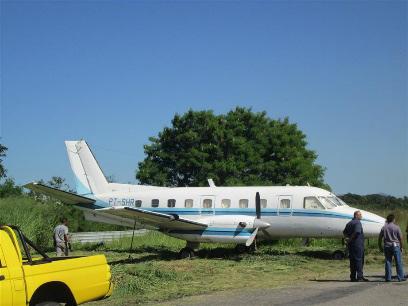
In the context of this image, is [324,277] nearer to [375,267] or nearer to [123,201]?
[375,267]

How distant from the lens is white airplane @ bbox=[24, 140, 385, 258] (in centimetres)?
2008

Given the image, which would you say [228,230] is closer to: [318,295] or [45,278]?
[318,295]

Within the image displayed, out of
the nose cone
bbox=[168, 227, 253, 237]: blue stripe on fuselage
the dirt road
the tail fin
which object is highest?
the tail fin

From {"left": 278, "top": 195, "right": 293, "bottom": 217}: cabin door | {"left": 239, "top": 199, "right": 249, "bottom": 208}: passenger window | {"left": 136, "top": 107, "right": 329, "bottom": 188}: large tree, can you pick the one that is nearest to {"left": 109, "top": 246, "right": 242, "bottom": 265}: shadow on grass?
{"left": 239, "top": 199, "right": 249, "bottom": 208}: passenger window

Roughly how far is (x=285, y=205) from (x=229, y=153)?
2692 centimetres

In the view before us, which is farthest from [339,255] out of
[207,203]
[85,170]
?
[85,170]

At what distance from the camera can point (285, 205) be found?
2086 centimetres

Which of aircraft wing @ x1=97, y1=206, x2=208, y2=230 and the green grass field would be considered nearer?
the green grass field

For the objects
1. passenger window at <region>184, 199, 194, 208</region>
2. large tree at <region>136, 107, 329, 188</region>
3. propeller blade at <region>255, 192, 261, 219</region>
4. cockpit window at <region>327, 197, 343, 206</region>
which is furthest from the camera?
large tree at <region>136, 107, 329, 188</region>

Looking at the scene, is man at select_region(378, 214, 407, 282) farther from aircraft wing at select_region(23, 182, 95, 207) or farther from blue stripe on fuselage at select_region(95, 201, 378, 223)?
aircraft wing at select_region(23, 182, 95, 207)

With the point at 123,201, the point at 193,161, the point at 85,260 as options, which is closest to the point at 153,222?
the point at 123,201

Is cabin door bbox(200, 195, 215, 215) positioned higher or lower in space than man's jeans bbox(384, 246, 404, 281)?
higher

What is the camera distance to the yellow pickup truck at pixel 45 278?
7919 mm

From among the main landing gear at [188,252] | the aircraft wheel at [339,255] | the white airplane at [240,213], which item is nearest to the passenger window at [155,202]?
the white airplane at [240,213]
